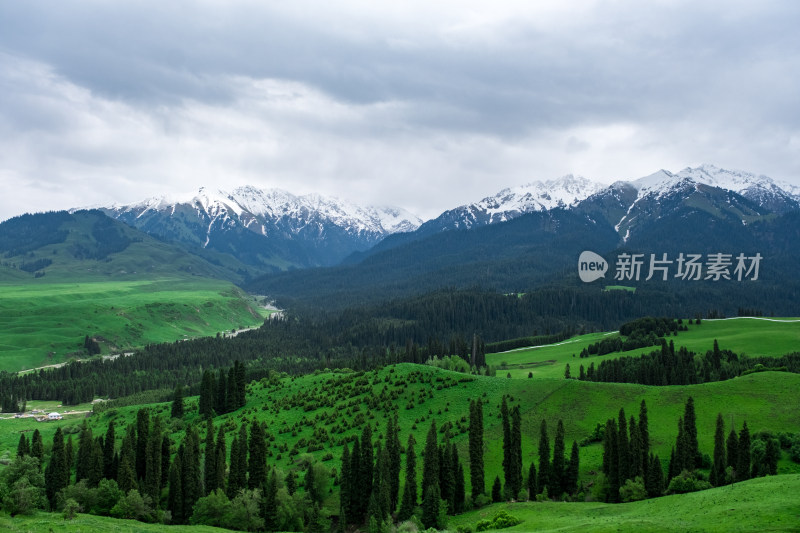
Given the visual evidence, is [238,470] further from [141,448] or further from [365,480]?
[365,480]

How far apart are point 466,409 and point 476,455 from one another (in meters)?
29.2

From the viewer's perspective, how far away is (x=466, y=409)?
129m

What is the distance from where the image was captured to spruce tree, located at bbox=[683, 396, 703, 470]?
9400 cm

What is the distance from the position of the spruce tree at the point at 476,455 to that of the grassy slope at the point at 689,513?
10.1 m

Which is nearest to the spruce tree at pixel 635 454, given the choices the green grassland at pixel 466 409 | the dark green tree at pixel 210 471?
the green grassland at pixel 466 409

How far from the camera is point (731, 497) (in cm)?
6744

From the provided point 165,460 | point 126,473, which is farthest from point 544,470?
point 126,473

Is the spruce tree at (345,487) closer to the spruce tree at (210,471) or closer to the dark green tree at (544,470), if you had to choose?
the spruce tree at (210,471)

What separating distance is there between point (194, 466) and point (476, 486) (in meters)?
47.7

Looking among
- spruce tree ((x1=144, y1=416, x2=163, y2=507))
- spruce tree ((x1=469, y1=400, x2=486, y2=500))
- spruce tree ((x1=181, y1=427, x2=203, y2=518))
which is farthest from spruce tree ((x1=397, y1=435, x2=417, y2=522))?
spruce tree ((x1=144, y1=416, x2=163, y2=507))

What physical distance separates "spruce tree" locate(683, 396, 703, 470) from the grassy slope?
659 inches

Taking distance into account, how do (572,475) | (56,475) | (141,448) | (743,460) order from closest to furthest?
(743,460)
(56,475)
(572,475)
(141,448)

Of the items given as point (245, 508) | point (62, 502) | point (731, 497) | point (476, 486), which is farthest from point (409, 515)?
point (62, 502)

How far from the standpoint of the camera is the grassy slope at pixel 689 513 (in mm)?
55438
